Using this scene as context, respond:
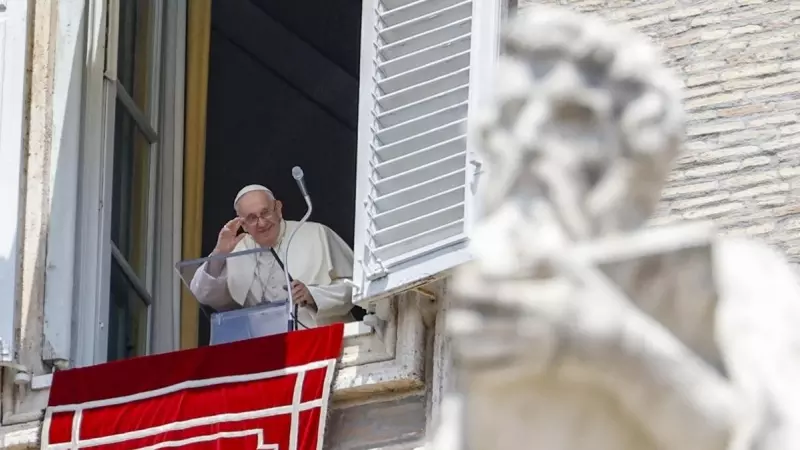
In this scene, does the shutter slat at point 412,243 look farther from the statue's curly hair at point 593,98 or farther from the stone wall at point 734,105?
the statue's curly hair at point 593,98

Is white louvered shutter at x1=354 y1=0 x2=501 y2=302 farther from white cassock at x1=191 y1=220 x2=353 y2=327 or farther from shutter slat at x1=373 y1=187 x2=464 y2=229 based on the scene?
white cassock at x1=191 y1=220 x2=353 y2=327

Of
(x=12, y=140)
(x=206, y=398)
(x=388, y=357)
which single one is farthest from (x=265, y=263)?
(x=388, y=357)

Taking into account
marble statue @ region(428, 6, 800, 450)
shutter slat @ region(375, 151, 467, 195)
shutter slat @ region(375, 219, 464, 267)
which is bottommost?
marble statue @ region(428, 6, 800, 450)

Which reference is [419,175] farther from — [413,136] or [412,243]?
[412,243]

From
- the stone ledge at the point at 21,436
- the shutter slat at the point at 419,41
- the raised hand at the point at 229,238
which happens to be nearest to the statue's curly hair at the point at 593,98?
the shutter slat at the point at 419,41

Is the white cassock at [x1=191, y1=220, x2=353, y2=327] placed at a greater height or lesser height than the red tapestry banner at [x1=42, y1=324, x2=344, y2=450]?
greater

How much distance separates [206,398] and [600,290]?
5.51 m

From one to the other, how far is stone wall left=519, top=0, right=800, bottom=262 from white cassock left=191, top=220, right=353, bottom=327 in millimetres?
1805

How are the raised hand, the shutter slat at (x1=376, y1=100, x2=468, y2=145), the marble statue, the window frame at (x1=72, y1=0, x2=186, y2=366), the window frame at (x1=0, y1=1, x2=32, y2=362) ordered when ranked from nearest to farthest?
the marble statue → the shutter slat at (x1=376, y1=100, x2=468, y2=145) → the window frame at (x1=0, y1=1, x2=32, y2=362) → the window frame at (x1=72, y1=0, x2=186, y2=366) → the raised hand

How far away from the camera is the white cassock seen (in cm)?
860

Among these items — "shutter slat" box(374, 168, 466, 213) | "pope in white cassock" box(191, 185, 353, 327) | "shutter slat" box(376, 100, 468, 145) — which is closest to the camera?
"shutter slat" box(374, 168, 466, 213)

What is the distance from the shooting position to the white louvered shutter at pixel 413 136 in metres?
7.21

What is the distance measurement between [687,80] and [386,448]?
128 cm

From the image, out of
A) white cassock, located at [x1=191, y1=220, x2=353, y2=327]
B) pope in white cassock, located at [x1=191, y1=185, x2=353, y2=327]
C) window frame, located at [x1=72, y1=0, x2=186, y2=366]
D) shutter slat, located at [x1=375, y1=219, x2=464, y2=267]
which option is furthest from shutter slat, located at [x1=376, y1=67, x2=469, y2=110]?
window frame, located at [x1=72, y1=0, x2=186, y2=366]
